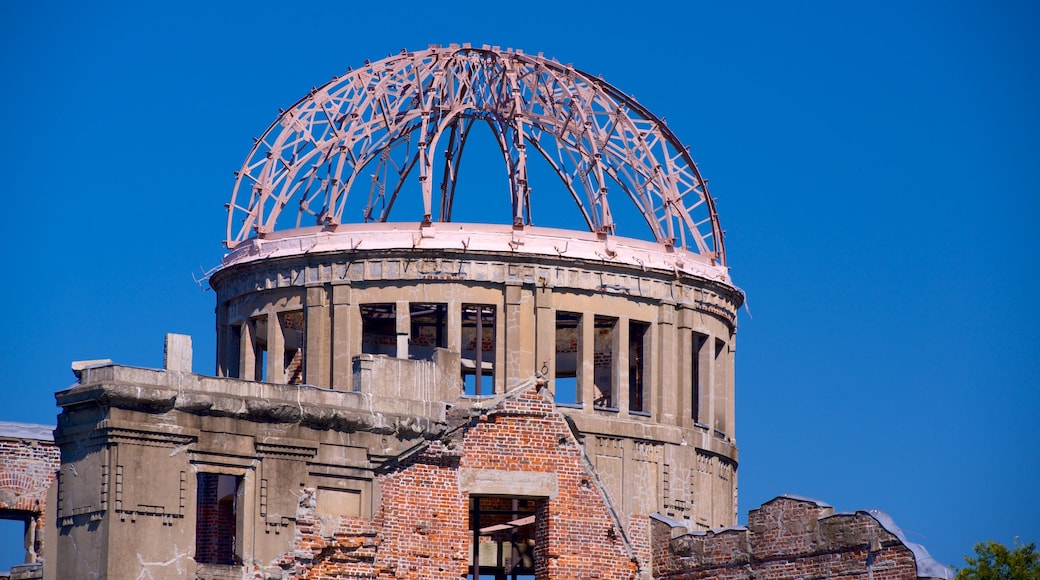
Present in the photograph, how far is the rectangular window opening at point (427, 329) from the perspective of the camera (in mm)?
54206

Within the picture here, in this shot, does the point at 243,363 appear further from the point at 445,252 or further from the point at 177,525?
the point at 177,525

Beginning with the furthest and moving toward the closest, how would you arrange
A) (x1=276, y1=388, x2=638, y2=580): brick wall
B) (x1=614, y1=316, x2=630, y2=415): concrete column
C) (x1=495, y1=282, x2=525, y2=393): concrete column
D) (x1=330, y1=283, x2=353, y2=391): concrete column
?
(x1=614, y1=316, x2=630, y2=415): concrete column, (x1=495, y1=282, x2=525, y2=393): concrete column, (x1=330, y1=283, x2=353, y2=391): concrete column, (x1=276, y1=388, x2=638, y2=580): brick wall

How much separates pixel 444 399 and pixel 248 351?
9.12 metres

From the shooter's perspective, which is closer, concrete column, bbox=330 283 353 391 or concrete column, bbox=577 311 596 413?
concrete column, bbox=330 283 353 391

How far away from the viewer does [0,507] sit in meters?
49.4

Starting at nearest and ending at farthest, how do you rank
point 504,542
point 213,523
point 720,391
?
1. point 213,523
2. point 504,542
3. point 720,391

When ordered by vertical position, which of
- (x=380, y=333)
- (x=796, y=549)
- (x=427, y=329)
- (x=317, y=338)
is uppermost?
(x=427, y=329)

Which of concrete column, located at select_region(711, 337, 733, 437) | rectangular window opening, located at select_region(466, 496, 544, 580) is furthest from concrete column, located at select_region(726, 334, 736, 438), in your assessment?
rectangular window opening, located at select_region(466, 496, 544, 580)

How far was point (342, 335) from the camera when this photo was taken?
5303 cm

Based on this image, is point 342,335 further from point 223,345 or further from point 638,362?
point 638,362

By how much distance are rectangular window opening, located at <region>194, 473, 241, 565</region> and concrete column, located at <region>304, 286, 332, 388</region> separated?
8048 mm

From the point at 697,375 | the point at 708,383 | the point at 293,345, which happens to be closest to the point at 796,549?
the point at 708,383

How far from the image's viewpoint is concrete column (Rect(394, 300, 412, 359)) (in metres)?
51.9

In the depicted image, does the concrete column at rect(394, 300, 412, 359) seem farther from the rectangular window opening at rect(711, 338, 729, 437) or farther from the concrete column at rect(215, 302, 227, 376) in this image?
the rectangular window opening at rect(711, 338, 729, 437)
